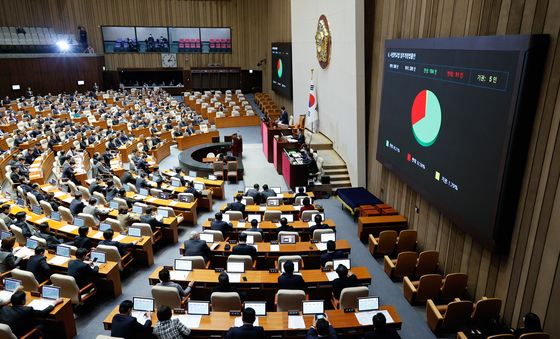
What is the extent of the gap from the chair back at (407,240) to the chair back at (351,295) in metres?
3.02

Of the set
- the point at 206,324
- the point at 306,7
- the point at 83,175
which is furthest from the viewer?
the point at 306,7

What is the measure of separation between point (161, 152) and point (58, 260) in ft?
32.7

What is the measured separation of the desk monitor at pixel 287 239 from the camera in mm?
8500

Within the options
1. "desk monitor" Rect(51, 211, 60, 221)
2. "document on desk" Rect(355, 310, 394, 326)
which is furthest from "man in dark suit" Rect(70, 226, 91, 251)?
"document on desk" Rect(355, 310, 394, 326)

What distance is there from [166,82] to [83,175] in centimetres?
2250

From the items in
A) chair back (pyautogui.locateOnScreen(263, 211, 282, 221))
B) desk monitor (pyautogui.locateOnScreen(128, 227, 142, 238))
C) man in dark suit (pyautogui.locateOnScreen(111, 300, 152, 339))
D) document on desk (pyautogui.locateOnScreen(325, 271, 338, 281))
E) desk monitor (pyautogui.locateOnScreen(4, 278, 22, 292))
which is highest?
man in dark suit (pyautogui.locateOnScreen(111, 300, 152, 339))

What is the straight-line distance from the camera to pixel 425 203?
905 cm

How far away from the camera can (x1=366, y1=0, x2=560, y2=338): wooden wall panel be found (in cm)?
555

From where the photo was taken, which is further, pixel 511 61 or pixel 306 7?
Result: pixel 306 7

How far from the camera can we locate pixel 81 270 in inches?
280

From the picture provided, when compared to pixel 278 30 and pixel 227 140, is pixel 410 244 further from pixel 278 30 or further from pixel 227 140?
pixel 278 30

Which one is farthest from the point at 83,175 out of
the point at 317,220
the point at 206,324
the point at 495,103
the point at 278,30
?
the point at 278,30

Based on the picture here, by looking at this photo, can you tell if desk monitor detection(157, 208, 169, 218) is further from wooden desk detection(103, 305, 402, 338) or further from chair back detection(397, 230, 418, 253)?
chair back detection(397, 230, 418, 253)

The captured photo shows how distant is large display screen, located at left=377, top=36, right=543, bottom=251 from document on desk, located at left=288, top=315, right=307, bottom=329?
Result: 130 inches
